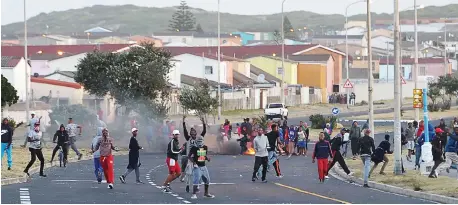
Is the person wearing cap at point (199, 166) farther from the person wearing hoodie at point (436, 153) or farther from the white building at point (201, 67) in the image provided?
the white building at point (201, 67)

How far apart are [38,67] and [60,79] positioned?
13897mm

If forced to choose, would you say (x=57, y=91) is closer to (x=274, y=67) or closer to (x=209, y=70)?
(x=209, y=70)

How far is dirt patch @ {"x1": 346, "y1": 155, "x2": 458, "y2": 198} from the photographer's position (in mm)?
27881

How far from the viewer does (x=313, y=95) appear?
112m

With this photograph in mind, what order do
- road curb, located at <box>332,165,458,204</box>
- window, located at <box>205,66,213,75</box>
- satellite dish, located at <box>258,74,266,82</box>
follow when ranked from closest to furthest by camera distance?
road curb, located at <box>332,165,458,204</box>, window, located at <box>205,66,213,75</box>, satellite dish, located at <box>258,74,266,82</box>

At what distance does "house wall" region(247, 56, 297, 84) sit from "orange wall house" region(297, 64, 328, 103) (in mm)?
1487

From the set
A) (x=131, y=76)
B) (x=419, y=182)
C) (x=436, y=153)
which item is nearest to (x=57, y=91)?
(x=131, y=76)

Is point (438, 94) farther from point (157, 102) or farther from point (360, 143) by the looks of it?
point (360, 143)

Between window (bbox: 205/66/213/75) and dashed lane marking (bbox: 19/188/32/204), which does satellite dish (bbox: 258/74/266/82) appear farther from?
dashed lane marking (bbox: 19/188/32/204)

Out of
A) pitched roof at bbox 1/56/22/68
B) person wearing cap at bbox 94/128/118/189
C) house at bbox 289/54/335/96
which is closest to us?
person wearing cap at bbox 94/128/118/189

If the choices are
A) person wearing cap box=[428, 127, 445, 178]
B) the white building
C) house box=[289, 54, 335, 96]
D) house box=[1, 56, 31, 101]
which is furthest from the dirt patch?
house box=[289, 54, 335, 96]

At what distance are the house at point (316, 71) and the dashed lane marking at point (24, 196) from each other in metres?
89.2

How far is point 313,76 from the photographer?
119 metres

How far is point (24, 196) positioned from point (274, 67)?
91.2m
